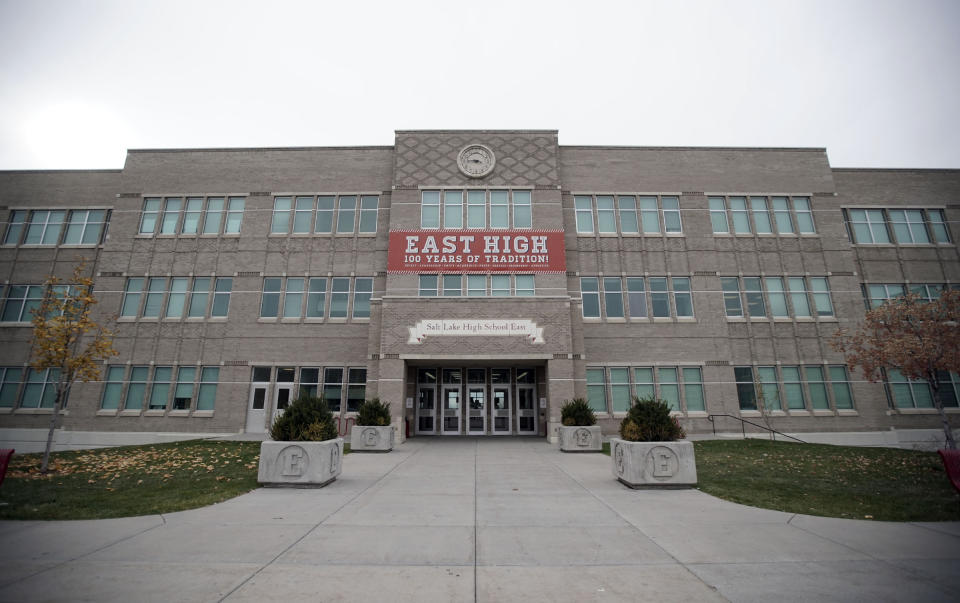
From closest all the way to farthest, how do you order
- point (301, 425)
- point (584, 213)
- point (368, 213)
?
point (301, 425)
point (584, 213)
point (368, 213)

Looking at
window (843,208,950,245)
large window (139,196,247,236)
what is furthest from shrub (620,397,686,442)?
window (843,208,950,245)

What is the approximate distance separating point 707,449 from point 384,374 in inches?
537

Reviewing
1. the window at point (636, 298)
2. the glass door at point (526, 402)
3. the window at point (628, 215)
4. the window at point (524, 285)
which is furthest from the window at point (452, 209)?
the window at point (636, 298)

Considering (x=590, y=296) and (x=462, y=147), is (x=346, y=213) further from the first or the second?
(x=590, y=296)

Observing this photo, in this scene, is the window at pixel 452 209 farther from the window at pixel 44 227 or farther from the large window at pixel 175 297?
the window at pixel 44 227

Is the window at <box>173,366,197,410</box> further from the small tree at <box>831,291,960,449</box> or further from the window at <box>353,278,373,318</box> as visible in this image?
the small tree at <box>831,291,960,449</box>

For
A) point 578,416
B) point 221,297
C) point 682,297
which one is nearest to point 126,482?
point 578,416

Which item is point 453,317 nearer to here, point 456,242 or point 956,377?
point 456,242

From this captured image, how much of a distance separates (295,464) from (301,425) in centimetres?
90

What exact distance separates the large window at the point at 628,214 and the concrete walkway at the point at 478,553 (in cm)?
1784

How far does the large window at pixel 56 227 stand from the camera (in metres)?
25.3

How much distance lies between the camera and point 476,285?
73.5 ft

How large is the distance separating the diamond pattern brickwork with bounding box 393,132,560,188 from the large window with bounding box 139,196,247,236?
9503 mm

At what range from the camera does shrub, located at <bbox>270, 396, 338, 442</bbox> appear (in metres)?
10.1
